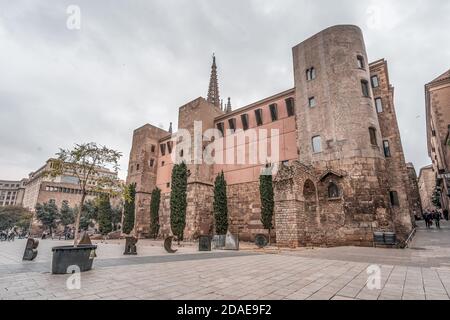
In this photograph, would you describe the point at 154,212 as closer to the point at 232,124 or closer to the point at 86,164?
the point at 232,124

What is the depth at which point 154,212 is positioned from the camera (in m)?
26.3

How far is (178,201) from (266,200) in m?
8.46

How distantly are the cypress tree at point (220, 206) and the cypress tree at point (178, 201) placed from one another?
10.0 feet

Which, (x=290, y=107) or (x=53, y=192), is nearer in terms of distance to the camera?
(x=290, y=107)

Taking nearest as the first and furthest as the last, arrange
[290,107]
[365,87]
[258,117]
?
[365,87] < [290,107] < [258,117]

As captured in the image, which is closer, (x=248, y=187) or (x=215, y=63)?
(x=248, y=187)

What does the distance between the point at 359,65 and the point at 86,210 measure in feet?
152

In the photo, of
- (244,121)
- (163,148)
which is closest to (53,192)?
(163,148)

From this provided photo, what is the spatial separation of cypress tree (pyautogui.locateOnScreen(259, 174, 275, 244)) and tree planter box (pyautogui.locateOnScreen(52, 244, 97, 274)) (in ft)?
43.8

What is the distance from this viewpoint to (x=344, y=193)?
1421 centimetres

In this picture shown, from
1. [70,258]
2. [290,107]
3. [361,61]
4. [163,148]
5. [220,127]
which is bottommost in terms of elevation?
[70,258]
